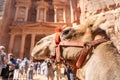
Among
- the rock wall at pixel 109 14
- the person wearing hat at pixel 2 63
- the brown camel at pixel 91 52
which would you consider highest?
the rock wall at pixel 109 14

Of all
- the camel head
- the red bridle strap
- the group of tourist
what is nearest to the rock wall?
the camel head

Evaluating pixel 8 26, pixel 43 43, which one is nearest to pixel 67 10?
pixel 8 26

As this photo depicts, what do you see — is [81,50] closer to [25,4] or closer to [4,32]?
[4,32]

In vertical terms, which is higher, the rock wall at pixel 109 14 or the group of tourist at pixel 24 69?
the rock wall at pixel 109 14

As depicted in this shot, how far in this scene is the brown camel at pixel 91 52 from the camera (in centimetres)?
229

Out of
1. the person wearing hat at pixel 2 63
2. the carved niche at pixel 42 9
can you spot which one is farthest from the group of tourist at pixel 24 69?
the carved niche at pixel 42 9

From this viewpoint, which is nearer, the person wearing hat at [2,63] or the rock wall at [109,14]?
the rock wall at [109,14]

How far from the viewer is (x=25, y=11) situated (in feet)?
109

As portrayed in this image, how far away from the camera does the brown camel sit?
2.29 m

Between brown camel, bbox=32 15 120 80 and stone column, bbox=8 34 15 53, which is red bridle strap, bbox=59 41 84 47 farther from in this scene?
stone column, bbox=8 34 15 53

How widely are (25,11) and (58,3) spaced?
5.20 metres

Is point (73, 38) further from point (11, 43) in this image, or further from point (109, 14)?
point (11, 43)

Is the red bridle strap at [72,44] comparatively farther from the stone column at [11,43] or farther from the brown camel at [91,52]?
the stone column at [11,43]

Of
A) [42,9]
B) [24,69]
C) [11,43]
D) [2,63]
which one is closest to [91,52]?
[2,63]
